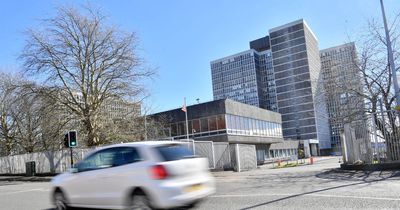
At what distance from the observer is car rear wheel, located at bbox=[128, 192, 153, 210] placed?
8.24 m

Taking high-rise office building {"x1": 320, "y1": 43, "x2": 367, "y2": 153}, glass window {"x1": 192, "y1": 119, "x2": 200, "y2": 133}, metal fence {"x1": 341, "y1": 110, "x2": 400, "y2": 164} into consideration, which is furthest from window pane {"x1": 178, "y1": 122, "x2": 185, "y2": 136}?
metal fence {"x1": 341, "y1": 110, "x2": 400, "y2": 164}

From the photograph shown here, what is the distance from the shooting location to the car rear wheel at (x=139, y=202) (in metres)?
8.24

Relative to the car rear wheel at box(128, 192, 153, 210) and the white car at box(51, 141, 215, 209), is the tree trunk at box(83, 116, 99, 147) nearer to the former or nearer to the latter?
the white car at box(51, 141, 215, 209)

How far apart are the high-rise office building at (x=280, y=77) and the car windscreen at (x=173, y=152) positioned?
104631 millimetres

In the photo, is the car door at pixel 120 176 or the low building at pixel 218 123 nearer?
the car door at pixel 120 176

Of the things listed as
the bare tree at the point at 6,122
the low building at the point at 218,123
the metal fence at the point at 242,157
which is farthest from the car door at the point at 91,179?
the bare tree at the point at 6,122

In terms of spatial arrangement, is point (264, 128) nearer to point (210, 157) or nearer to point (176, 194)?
point (210, 157)

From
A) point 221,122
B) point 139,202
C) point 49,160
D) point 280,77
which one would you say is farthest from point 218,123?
point 280,77

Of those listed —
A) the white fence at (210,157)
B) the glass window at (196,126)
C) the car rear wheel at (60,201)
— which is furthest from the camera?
the glass window at (196,126)

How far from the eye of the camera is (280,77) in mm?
135500

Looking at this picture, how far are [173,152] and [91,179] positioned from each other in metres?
2.12

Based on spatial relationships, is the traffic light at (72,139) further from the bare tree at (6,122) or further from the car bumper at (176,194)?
the bare tree at (6,122)

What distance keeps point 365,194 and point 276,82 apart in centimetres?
12965

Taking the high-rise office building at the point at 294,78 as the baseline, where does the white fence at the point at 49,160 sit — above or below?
below
